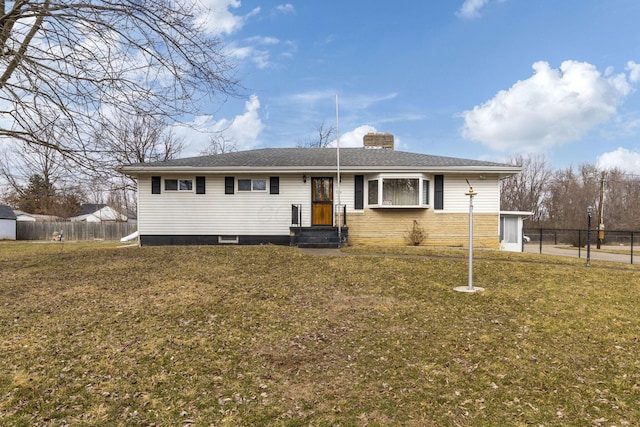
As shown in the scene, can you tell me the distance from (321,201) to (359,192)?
5.07 feet

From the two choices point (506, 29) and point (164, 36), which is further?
point (506, 29)

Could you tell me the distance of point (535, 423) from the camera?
9.87ft

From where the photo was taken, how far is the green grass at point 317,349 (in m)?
3.25

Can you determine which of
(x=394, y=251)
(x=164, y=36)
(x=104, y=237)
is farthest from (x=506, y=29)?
(x=104, y=237)

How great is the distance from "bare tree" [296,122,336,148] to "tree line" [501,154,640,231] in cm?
2070

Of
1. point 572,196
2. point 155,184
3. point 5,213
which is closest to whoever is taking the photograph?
point 155,184

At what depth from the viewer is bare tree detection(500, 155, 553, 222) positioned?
45.0m

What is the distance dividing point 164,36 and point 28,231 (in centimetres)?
3733

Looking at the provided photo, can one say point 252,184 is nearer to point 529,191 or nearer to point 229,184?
point 229,184

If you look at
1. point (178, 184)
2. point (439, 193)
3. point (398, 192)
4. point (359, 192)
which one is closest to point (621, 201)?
point (439, 193)

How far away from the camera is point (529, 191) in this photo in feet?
149

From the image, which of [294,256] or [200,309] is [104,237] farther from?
[200,309]

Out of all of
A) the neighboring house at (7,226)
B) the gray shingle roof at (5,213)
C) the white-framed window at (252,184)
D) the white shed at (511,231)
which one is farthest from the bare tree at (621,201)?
the gray shingle roof at (5,213)

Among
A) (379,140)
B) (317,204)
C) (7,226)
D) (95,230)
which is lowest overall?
(95,230)
